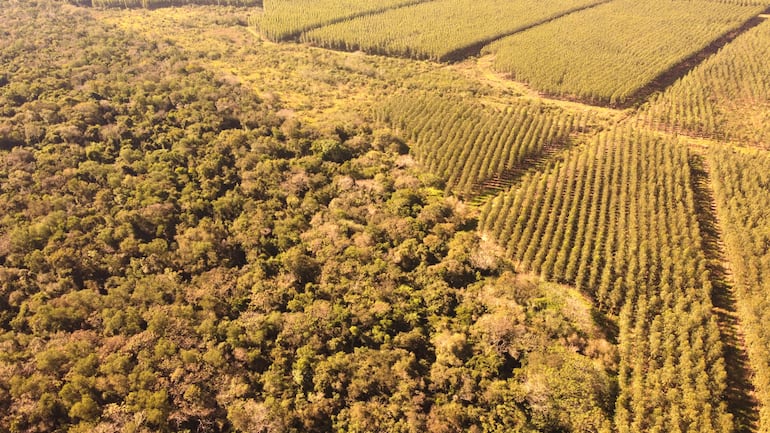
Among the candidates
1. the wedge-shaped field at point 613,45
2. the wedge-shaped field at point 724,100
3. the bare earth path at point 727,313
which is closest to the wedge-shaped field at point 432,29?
the wedge-shaped field at point 613,45

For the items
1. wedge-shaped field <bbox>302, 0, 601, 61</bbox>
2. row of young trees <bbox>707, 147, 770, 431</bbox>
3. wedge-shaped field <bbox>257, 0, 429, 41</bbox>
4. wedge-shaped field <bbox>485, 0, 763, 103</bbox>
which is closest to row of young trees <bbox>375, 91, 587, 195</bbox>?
wedge-shaped field <bbox>485, 0, 763, 103</bbox>

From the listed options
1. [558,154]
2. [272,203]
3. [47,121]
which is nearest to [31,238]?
[272,203]

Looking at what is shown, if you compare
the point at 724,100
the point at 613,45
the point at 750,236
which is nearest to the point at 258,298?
the point at 750,236

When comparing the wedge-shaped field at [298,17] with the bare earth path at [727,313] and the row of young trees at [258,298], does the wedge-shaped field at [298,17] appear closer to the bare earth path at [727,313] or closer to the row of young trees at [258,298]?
the row of young trees at [258,298]

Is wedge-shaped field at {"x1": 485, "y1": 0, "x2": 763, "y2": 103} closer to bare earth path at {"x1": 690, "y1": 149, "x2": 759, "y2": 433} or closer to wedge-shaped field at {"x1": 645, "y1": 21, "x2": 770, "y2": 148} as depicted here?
wedge-shaped field at {"x1": 645, "y1": 21, "x2": 770, "y2": 148}

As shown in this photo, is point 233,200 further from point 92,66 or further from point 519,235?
point 92,66
